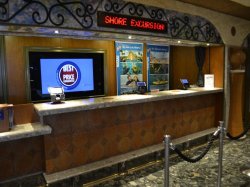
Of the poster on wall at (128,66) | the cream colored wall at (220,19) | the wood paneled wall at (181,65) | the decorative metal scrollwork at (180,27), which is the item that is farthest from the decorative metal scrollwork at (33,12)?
the wood paneled wall at (181,65)

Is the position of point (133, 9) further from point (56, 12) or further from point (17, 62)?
point (17, 62)

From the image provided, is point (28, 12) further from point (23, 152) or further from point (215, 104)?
point (215, 104)

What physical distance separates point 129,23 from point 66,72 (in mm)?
1978

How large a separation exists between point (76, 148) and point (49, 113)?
0.70 m

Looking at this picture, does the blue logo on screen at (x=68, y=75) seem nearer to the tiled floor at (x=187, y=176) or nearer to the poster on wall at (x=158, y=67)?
the poster on wall at (x=158, y=67)

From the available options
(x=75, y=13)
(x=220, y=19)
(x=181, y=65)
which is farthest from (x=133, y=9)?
(x=181, y=65)

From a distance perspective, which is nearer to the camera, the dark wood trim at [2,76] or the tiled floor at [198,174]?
the tiled floor at [198,174]

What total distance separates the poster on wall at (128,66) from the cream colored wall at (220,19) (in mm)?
1617

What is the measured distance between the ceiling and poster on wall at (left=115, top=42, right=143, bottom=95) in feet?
5.68

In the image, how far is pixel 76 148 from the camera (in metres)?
3.19

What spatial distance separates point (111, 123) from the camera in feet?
11.5

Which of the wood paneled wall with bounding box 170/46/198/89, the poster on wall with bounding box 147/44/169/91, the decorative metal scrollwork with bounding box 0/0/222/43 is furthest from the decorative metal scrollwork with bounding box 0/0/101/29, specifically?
the wood paneled wall with bounding box 170/46/198/89

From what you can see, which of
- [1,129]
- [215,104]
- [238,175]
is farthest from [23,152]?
[215,104]

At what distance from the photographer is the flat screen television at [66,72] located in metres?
4.31
